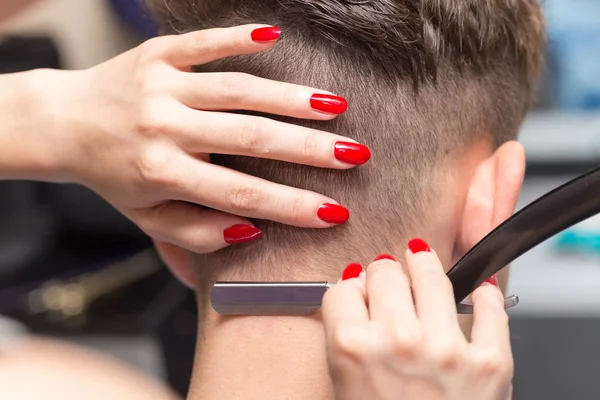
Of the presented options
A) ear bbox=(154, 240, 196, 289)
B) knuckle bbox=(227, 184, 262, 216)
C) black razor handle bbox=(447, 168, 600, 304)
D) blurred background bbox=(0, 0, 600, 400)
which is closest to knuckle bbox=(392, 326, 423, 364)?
black razor handle bbox=(447, 168, 600, 304)

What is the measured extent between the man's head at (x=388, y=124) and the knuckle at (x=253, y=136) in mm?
56

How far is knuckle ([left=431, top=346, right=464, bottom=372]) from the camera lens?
0.58 metres

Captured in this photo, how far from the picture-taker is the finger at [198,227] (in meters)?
0.78

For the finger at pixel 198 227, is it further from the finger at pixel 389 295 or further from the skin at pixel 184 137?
the finger at pixel 389 295

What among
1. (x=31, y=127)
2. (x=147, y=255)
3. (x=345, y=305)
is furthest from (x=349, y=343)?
(x=147, y=255)

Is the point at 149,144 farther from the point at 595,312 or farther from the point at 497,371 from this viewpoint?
the point at 595,312

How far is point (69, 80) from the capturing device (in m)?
0.88

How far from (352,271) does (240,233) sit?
136 mm

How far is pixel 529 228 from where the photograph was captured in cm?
67

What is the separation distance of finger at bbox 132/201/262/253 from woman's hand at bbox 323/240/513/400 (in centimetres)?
19

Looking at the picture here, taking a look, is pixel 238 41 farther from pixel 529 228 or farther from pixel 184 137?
pixel 529 228

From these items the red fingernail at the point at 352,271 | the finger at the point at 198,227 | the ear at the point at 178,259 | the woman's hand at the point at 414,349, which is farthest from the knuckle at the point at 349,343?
the ear at the point at 178,259

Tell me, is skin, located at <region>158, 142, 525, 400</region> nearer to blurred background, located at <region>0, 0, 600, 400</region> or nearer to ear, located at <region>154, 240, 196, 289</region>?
ear, located at <region>154, 240, 196, 289</region>

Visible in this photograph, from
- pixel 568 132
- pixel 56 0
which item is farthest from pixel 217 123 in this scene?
pixel 56 0
